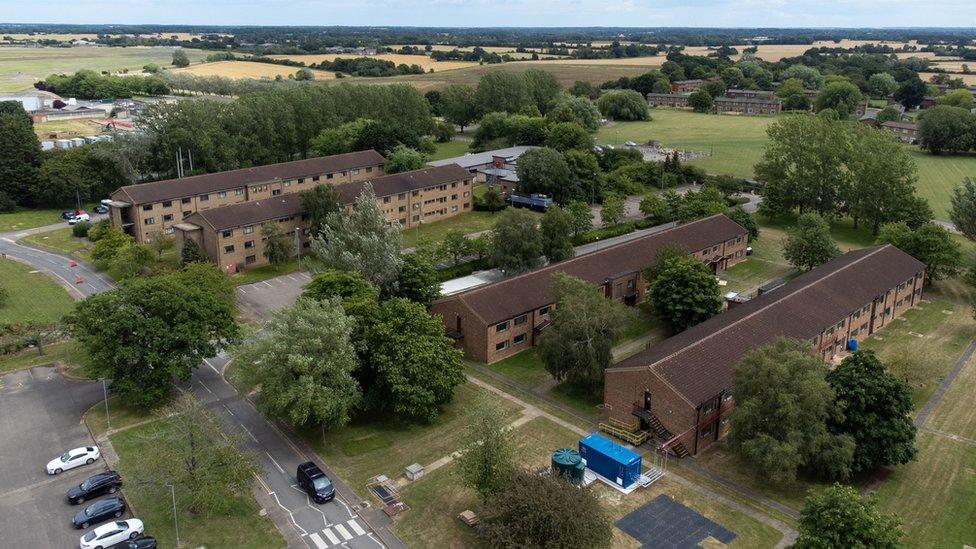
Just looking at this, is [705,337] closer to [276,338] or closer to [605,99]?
[276,338]

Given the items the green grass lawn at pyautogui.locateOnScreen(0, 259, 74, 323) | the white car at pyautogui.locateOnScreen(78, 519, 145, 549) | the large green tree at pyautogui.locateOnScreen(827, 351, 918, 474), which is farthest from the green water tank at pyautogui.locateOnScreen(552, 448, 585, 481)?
the green grass lawn at pyautogui.locateOnScreen(0, 259, 74, 323)

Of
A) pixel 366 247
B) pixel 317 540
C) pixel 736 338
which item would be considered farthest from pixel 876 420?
pixel 366 247

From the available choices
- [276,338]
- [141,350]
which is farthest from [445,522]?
[141,350]

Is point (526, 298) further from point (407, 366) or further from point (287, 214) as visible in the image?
point (287, 214)

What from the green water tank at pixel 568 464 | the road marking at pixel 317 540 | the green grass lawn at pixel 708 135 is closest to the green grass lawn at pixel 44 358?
the road marking at pixel 317 540

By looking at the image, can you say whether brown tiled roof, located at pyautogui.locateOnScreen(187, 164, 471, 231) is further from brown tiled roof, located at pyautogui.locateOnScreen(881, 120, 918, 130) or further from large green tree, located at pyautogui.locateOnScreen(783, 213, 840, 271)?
brown tiled roof, located at pyautogui.locateOnScreen(881, 120, 918, 130)

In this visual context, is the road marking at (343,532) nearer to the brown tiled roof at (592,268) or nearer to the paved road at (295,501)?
the paved road at (295,501)
